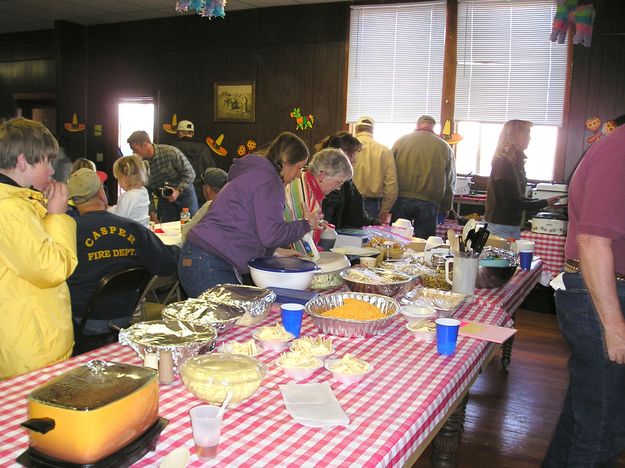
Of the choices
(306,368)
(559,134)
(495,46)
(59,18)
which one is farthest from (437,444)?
(59,18)

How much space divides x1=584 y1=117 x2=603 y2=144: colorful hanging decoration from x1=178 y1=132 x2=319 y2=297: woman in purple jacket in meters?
4.42

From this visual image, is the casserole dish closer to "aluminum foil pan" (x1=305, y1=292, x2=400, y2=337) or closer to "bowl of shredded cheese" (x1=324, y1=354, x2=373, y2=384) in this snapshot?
"bowl of shredded cheese" (x1=324, y1=354, x2=373, y2=384)

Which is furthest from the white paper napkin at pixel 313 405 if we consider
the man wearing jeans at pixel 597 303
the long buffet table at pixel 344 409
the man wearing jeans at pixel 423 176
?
the man wearing jeans at pixel 423 176

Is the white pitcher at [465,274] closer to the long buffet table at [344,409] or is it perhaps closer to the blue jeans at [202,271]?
the long buffet table at [344,409]

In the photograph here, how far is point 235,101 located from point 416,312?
6.23m

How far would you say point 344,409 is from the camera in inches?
52.0

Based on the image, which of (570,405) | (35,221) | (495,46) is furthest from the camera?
(495,46)

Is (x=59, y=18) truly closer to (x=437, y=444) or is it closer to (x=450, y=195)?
(x=450, y=195)

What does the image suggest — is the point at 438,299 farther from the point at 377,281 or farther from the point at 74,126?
the point at 74,126

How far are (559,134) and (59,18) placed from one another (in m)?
6.79

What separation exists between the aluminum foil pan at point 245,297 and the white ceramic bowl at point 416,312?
444 millimetres

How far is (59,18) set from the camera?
8.35 meters

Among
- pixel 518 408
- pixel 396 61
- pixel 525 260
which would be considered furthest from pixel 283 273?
pixel 396 61

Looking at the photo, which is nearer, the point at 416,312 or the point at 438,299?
the point at 416,312
